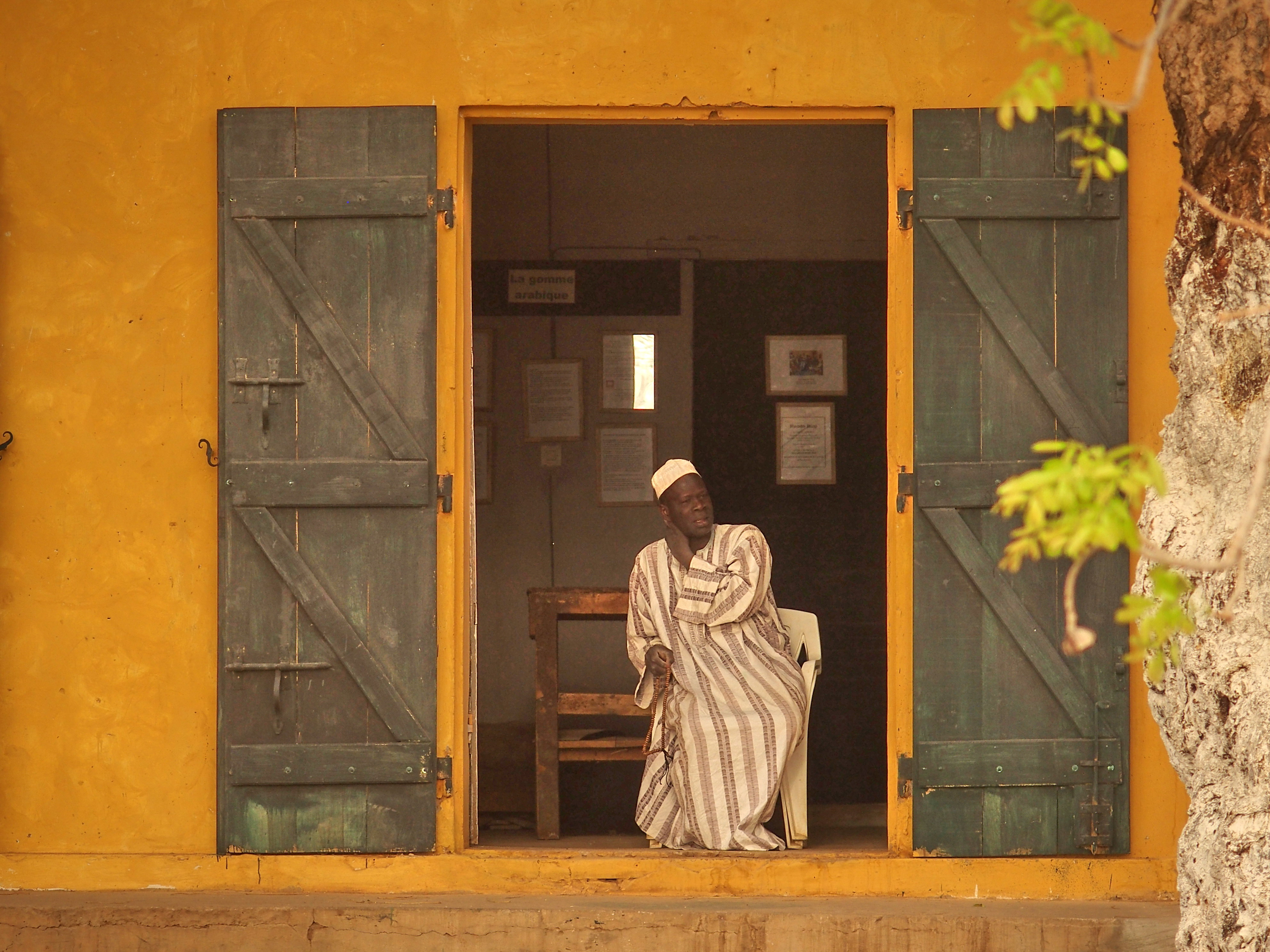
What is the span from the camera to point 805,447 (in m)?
8.00

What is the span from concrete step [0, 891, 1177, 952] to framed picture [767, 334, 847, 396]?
10.9 ft

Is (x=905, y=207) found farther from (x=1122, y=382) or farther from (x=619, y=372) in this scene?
(x=619, y=372)

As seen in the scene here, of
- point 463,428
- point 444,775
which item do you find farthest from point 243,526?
point 444,775

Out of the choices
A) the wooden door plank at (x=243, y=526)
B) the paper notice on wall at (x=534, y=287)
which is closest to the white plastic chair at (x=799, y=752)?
the wooden door plank at (x=243, y=526)

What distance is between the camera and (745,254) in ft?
26.5

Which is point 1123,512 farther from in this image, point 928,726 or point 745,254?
point 745,254

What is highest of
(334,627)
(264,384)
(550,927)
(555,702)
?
(264,384)

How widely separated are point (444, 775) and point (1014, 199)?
2782mm

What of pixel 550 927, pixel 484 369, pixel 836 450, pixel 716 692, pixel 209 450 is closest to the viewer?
pixel 550 927

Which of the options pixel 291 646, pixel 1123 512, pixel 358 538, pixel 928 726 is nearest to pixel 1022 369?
pixel 928 726

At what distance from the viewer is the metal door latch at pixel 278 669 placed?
17.7 feet

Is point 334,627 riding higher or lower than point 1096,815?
higher

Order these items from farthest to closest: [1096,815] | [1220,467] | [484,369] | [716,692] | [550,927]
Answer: [484,369], [716,692], [1096,815], [550,927], [1220,467]

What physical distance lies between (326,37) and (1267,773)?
381 centimetres
